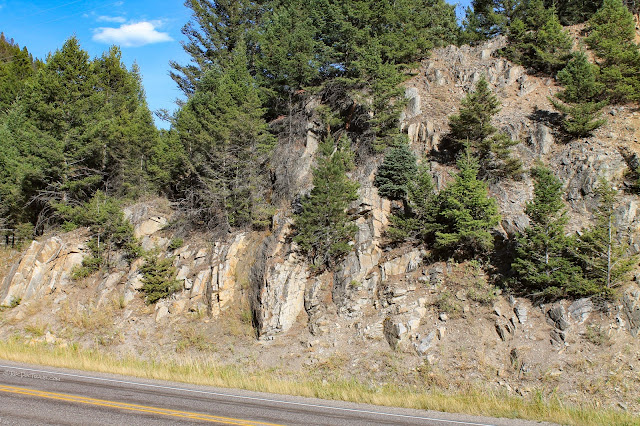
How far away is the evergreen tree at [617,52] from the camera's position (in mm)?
20797

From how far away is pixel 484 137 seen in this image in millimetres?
20969

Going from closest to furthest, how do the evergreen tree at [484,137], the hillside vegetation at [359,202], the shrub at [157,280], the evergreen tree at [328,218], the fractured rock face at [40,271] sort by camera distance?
the hillside vegetation at [359,202], the evergreen tree at [328,218], the evergreen tree at [484,137], the shrub at [157,280], the fractured rock face at [40,271]

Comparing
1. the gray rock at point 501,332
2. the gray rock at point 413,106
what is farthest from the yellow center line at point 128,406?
the gray rock at point 413,106

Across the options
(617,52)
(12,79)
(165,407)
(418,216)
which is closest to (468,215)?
(418,216)

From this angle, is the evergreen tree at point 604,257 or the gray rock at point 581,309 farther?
the gray rock at point 581,309

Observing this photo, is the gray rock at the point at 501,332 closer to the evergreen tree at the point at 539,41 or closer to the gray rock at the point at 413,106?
the gray rock at the point at 413,106

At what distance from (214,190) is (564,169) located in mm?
18834

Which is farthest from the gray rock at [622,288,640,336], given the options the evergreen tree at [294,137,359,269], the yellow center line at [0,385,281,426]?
the yellow center line at [0,385,281,426]

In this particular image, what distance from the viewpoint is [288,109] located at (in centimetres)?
2864

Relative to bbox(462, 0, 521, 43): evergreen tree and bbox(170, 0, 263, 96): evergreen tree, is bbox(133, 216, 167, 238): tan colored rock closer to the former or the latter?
bbox(170, 0, 263, 96): evergreen tree

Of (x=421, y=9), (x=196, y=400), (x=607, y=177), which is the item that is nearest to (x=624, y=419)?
(x=196, y=400)

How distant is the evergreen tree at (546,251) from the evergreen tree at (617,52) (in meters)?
10.6

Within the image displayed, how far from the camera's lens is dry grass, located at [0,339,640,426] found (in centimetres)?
1001

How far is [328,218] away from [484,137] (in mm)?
9872
